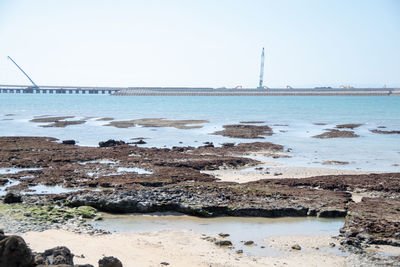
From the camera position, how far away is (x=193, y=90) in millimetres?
175750

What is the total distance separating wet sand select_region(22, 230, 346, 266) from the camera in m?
10.7

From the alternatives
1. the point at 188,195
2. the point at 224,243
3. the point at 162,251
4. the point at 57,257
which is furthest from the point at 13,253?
the point at 188,195

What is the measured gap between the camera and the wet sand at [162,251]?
35.0 feet

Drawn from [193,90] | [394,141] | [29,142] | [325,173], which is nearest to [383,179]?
[325,173]

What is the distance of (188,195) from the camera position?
16016 millimetres

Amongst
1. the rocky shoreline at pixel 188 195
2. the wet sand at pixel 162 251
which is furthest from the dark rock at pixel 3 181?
the wet sand at pixel 162 251

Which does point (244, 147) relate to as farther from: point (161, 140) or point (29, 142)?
point (29, 142)

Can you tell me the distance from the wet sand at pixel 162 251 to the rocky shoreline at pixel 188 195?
823mm

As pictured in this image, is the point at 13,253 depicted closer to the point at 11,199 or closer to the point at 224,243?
the point at 224,243

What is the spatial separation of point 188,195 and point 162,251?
4.62m

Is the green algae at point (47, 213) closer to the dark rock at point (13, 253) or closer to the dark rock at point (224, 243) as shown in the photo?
the dark rock at point (224, 243)

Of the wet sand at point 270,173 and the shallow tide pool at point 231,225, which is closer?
the shallow tide pool at point 231,225

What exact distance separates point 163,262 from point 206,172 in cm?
1200

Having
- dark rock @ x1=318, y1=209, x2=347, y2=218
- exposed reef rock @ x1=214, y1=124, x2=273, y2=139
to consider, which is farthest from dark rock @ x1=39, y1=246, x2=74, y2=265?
exposed reef rock @ x1=214, y1=124, x2=273, y2=139
